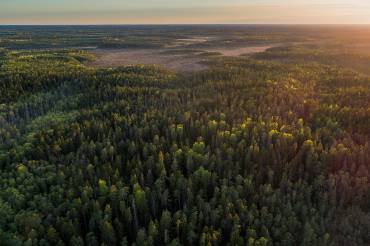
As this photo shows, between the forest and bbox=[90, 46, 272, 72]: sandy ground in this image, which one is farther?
bbox=[90, 46, 272, 72]: sandy ground

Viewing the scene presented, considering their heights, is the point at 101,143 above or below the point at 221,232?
above

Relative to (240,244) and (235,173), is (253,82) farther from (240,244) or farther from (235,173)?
(240,244)

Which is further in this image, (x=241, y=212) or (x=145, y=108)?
(x=145, y=108)

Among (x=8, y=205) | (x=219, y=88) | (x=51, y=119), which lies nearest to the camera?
(x=8, y=205)

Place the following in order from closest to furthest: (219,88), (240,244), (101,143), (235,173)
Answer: (240,244)
(235,173)
(101,143)
(219,88)

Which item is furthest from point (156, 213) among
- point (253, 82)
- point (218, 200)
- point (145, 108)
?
point (253, 82)

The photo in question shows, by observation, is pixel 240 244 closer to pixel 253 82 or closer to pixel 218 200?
pixel 218 200

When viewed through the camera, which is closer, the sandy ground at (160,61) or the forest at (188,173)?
the forest at (188,173)

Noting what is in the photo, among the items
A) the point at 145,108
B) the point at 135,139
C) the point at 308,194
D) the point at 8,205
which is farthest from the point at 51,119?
the point at 308,194

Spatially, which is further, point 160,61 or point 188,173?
point 160,61
